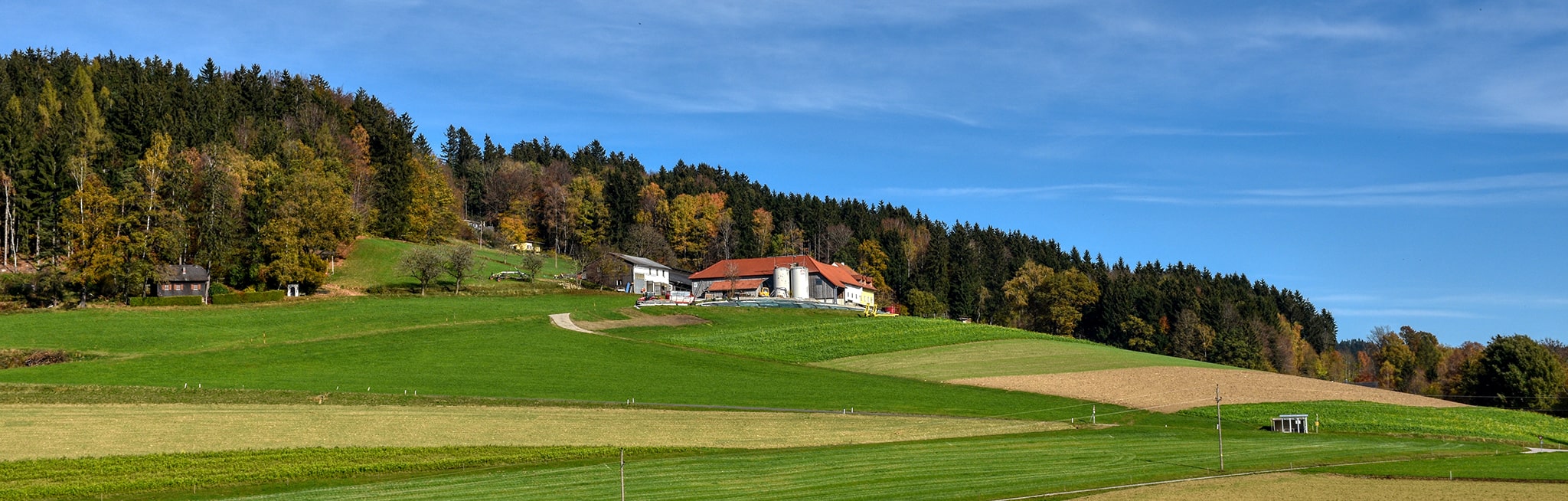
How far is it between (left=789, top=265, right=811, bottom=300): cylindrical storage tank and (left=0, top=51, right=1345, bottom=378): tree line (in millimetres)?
27537

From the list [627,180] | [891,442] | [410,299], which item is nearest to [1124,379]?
[891,442]

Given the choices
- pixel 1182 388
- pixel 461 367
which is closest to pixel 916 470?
pixel 1182 388

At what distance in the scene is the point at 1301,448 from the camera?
44156mm

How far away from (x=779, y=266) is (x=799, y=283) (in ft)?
12.9

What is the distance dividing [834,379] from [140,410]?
39.1 meters

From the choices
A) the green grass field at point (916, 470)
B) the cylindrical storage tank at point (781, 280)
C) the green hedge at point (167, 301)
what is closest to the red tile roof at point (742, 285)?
the cylindrical storage tank at point (781, 280)

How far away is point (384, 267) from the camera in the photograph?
120375 mm

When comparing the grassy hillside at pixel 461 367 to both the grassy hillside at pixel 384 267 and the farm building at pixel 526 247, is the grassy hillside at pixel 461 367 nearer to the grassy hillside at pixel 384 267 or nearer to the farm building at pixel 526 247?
the grassy hillside at pixel 384 267

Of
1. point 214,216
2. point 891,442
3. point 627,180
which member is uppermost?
point 627,180

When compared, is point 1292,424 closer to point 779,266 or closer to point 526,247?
point 779,266

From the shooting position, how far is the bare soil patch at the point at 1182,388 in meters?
60.6

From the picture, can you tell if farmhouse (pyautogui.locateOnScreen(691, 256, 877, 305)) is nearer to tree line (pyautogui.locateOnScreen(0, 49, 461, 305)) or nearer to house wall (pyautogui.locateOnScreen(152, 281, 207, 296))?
tree line (pyautogui.locateOnScreen(0, 49, 461, 305))

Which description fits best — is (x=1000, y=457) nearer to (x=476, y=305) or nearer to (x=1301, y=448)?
(x=1301, y=448)

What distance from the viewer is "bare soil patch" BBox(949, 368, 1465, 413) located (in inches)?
2387
